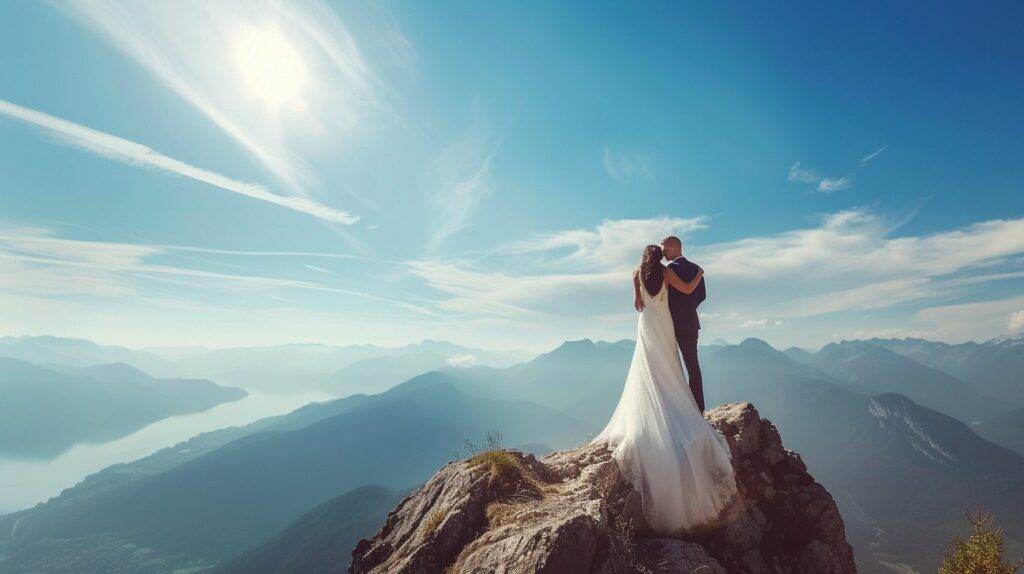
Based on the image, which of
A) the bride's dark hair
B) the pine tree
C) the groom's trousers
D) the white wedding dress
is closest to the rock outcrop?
the white wedding dress

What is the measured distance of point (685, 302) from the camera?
11.4m

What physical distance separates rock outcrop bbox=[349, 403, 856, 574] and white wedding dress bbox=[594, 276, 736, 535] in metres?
0.42

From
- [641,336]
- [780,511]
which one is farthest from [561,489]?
[780,511]

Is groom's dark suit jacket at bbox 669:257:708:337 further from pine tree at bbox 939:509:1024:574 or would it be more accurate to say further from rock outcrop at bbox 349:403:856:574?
pine tree at bbox 939:509:1024:574

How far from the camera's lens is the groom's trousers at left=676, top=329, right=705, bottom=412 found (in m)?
11.5

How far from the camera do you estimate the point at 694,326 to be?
1155 cm

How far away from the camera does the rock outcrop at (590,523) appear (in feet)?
23.2

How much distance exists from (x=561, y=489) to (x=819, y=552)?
8.96 m

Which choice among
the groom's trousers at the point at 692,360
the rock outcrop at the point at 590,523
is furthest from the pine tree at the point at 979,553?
the groom's trousers at the point at 692,360

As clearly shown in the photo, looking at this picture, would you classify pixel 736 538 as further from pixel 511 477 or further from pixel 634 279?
pixel 634 279

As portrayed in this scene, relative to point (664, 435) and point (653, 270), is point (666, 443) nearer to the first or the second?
point (664, 435)

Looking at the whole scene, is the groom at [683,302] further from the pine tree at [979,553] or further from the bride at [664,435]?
the pine tree at [979,553]

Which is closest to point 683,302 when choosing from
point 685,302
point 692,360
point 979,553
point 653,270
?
point 685,302

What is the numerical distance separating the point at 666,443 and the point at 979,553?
27.5 meters
